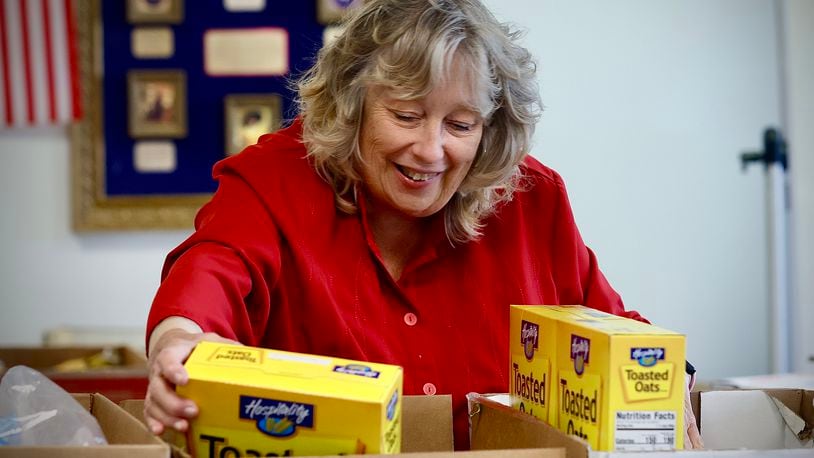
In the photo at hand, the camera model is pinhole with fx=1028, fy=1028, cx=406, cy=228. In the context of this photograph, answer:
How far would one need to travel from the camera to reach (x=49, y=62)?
4555mm

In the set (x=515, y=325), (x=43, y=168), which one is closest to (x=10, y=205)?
(x=43, y=168)

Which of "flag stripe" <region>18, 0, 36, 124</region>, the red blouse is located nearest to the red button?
the red blouse

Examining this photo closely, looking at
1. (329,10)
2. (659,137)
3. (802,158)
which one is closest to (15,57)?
(329,10)

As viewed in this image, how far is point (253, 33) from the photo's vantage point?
4.60 metres

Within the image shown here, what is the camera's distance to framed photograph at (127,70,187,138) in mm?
4559

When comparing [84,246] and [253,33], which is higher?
[253,33]

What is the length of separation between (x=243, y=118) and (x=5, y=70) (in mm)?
1061

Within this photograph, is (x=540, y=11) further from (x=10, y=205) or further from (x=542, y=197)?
(x=10, y=205)

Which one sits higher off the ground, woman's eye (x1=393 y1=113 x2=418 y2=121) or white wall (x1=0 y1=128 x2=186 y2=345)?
woman's eye (x1=393 y1=113 x2=418 y2=121)

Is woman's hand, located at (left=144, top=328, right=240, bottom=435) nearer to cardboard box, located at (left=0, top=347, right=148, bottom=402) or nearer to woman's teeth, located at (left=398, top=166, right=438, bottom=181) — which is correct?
woman's teeth, located at (left=398, top=166, right=438, bottom=181)

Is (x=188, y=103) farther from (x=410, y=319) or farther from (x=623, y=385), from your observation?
(x=623, y=385)

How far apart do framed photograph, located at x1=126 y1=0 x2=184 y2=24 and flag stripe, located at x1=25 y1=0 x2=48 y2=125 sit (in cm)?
40

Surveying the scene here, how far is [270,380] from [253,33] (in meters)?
3.74

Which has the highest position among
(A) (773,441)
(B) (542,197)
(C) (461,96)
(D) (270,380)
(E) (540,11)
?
(E) (540,11)
